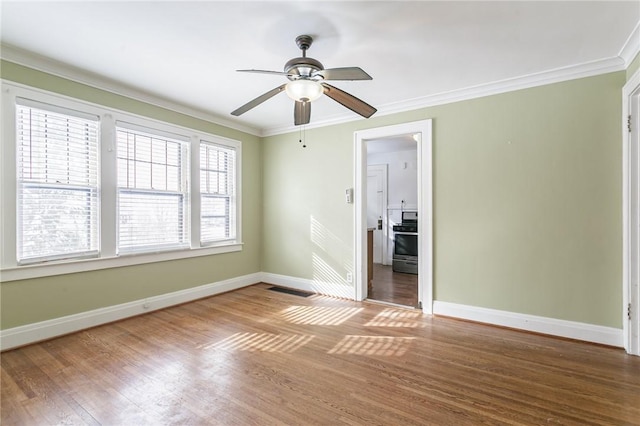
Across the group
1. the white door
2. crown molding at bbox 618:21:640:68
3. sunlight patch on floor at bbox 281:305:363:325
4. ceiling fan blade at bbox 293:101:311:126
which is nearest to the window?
sunlight patch on floor at bbox 281:305:363:325

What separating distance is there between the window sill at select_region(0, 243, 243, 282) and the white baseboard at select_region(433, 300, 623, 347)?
Answer: 329 centimetres

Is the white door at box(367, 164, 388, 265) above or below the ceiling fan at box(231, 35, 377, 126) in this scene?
below

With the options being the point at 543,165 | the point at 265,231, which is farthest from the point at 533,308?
the point at 265,231

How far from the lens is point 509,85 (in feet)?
10.4

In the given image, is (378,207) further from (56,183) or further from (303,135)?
(56,183)

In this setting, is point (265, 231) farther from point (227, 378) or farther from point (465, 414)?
point (465, 414)

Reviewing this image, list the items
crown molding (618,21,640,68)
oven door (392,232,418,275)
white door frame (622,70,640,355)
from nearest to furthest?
crown molding (618,21,640,68) → white door frame (622,70,640,355) → oven door (392,232,418,275)

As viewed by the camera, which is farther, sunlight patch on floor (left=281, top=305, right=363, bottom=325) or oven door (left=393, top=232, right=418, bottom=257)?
oven door (left=393, top=232, right=418, bottom=257)

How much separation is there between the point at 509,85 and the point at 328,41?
2069 millimetres

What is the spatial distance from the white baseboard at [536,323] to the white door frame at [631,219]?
13cm

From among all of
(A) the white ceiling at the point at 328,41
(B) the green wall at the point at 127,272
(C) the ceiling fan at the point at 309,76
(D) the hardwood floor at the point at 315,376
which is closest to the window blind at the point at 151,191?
(B) the green wall at the point at 127,272

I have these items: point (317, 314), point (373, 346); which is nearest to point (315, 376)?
point (373, 346)

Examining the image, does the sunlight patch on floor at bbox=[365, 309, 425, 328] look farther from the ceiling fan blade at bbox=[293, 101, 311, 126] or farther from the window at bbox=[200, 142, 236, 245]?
the window at bbox=[200, 142, 236, 245]

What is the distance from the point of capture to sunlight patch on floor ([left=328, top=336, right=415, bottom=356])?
8.77 ft
